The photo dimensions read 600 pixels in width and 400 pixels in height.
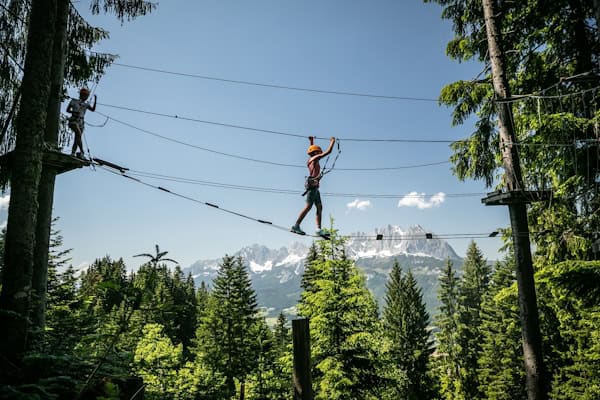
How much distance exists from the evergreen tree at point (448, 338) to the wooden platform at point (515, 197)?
3341 cm

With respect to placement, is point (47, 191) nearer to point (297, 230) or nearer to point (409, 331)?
point (297, 230)

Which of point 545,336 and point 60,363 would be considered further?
point 545,336

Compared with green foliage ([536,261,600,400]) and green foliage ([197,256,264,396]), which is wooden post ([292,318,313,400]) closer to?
green foliage ([536,261,600,400])

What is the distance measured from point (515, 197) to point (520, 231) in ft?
2.53

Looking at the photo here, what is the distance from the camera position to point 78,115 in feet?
29.3

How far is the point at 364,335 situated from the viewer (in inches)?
570

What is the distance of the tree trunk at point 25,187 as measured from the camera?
4.95 metres

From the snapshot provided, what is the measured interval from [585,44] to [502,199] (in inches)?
199

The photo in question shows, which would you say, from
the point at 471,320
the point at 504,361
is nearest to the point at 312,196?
the point at 504,361

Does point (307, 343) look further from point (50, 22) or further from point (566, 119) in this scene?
point (566, 119)

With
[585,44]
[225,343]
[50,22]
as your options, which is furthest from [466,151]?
[225,343]

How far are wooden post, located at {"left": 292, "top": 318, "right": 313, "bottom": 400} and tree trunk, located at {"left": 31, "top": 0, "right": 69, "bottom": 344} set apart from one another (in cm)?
479

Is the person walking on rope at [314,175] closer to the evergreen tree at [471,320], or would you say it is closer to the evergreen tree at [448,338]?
the evergreen tree at [471,320]

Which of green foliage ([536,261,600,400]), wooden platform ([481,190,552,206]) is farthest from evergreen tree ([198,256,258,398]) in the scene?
wooden platform ([481,190,552,206])
